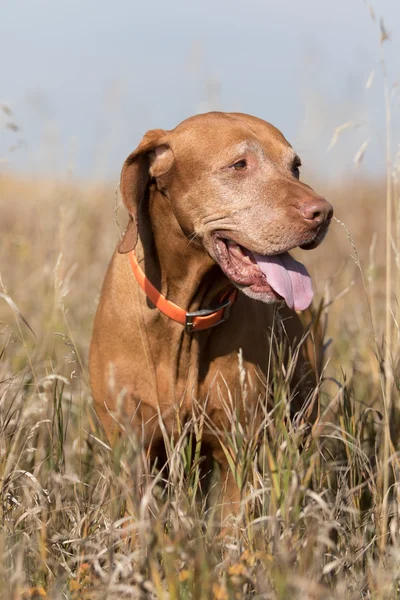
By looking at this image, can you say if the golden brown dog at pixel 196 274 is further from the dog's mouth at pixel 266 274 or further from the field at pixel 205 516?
the field at pixel 205 516

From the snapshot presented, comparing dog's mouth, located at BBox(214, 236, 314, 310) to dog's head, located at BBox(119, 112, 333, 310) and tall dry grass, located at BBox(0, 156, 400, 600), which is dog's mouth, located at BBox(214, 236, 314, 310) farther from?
tall dry grass, located at BBox(0, 156, 400, 600)

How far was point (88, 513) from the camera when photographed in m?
3.06

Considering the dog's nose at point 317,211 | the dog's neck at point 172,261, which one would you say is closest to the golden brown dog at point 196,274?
the dog's neck at point 172,261

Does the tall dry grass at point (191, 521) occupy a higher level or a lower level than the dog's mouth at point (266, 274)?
lower

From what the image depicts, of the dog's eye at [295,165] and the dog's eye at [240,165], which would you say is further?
the dog's eye at [295,165]

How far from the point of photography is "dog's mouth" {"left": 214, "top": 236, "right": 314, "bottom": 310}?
134 inches

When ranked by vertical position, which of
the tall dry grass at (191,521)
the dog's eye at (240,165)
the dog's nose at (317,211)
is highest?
the dog's eye at (240,165)

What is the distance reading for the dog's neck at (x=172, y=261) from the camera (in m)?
3.69

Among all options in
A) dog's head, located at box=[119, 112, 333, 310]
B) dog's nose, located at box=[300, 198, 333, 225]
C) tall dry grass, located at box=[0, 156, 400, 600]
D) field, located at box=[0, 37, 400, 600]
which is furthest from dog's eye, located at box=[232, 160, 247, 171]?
tall dry grass, located at box=[0, 156, 400, 600]

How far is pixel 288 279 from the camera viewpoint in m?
3.45

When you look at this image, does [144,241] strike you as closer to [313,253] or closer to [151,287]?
[151,287]

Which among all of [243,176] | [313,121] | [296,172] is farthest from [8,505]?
[313,121]

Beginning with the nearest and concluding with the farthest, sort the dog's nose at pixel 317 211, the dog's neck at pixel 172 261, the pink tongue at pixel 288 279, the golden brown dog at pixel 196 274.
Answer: the dog's nose at pixel 317 211 → the pink tongue at pixel 288 279 → the golden brown dog at pixel 196 274 → the dog's neck at pixel 172 261

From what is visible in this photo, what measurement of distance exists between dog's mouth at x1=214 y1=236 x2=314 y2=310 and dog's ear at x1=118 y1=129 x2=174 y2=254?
35 centimetres
